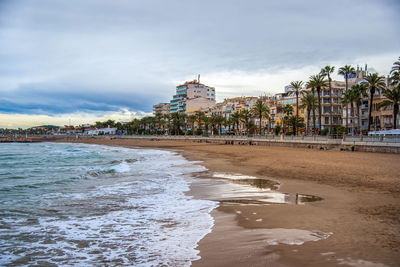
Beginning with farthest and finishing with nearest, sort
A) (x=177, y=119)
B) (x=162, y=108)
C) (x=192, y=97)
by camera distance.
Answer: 1. (x=162, y=108)
2. (x=192, y=97)
3. (x=177, y=119)

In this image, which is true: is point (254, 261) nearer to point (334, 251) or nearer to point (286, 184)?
point (334, 251)

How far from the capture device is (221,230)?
22.7 feet

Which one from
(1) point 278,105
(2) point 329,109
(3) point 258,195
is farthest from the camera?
(1) point 278,105

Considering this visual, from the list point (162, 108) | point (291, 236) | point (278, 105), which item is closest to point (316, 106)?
point (278, 105)

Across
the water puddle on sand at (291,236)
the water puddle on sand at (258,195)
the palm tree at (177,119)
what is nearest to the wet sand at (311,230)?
the water puddle on sand at (291,236)

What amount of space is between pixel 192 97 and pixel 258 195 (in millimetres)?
146467

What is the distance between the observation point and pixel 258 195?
1097cm

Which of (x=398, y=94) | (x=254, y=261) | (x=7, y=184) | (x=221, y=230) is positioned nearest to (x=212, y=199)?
(x=221, y=230)

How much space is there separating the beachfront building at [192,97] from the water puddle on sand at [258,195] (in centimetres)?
13110

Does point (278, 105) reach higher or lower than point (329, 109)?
higher

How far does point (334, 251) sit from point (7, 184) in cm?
1662

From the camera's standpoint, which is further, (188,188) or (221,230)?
(188,188)

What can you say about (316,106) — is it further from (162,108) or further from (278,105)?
(162,108)

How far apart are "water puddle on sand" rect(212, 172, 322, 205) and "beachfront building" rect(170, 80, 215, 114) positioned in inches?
5161
